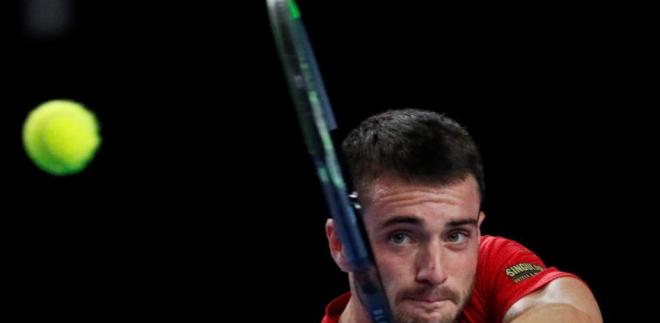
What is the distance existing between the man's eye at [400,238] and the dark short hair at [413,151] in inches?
6.4

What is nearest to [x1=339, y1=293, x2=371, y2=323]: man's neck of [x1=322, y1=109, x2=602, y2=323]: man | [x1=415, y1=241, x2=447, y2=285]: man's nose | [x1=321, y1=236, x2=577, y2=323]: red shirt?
[x1=322, y1=109, x2=602, y2=323]: man

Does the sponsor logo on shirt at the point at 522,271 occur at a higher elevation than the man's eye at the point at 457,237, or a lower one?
lower

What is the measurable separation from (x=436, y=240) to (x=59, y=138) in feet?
6.81

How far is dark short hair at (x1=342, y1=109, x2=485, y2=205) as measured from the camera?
259 cm

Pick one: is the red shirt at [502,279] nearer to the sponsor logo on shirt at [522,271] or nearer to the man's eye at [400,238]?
the sponsor logo on shirt at [522,271]

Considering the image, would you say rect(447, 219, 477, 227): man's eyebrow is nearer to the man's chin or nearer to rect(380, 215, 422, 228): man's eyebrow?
rect(380, 215, 422, 228): man's eyebrow

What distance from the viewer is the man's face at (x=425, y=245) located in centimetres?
240

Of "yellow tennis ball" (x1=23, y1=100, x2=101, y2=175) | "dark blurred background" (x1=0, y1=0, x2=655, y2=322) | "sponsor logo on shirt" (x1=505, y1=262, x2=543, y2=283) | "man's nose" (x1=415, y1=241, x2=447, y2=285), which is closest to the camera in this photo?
"man's nose" (x1=415, y1=241, x2=447, y2=285)

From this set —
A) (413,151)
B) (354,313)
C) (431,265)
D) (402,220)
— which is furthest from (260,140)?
(431,265)

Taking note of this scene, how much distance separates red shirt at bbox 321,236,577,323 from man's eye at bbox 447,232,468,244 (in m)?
0.30

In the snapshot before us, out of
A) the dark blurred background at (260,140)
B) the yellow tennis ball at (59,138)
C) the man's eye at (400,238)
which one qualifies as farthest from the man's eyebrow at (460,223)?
→ the yellow tennis ball at (59,138)

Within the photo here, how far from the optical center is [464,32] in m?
4.21

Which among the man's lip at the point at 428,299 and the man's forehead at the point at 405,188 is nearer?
the man's lip at the point at 428,299

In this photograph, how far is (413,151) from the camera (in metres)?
2.60
